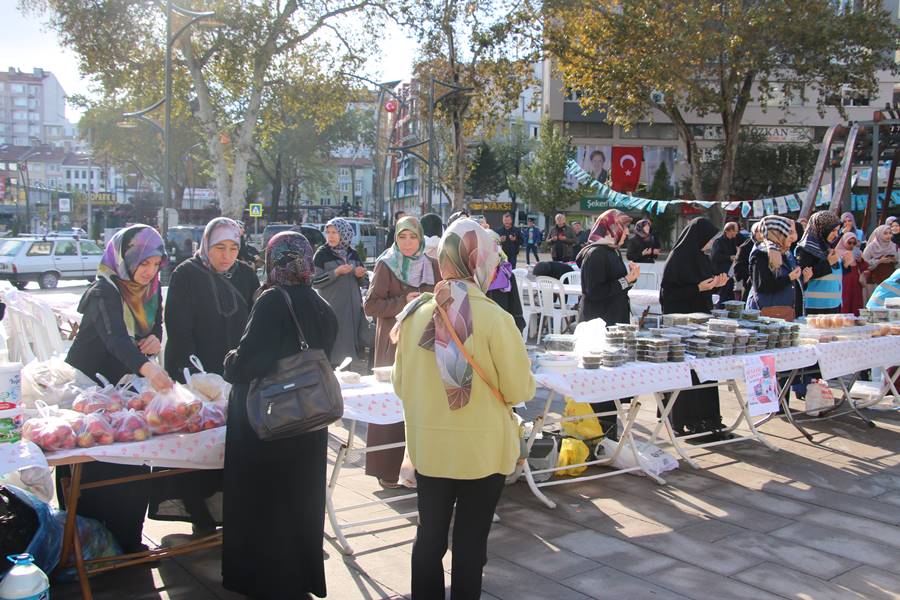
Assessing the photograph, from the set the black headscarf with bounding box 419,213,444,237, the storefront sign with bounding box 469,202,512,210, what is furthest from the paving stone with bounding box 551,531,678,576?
the storefront sign with bounding box 469,202,512,210

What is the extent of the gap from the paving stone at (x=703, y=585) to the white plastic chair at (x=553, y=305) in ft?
22.1

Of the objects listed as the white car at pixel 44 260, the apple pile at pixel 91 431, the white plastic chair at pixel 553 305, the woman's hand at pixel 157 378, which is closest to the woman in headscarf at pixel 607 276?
the woman's hand at pixel 157 378

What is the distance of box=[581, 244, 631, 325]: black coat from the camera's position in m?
5.91

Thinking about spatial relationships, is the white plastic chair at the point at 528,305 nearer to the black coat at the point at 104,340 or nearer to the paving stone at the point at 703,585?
the paving stone at the point at 703,585

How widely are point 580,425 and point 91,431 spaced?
334 centimetres

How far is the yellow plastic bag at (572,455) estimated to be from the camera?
5312 millimetres

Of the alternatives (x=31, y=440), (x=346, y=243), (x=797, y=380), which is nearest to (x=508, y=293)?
(x=346, y=243)

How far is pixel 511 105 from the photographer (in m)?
24.2

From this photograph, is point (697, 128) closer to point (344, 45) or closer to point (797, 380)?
point (344, 45)

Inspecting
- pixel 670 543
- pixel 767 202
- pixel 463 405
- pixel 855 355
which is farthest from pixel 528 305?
pixel 767 202

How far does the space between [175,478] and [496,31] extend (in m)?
20.6

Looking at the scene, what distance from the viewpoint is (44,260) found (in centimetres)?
2138

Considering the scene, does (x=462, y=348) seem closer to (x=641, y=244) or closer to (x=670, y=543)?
(x=670, y=543)

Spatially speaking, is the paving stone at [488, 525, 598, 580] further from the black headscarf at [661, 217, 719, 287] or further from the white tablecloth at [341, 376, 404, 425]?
the black headscarf at [661, 217, 719, 287]
